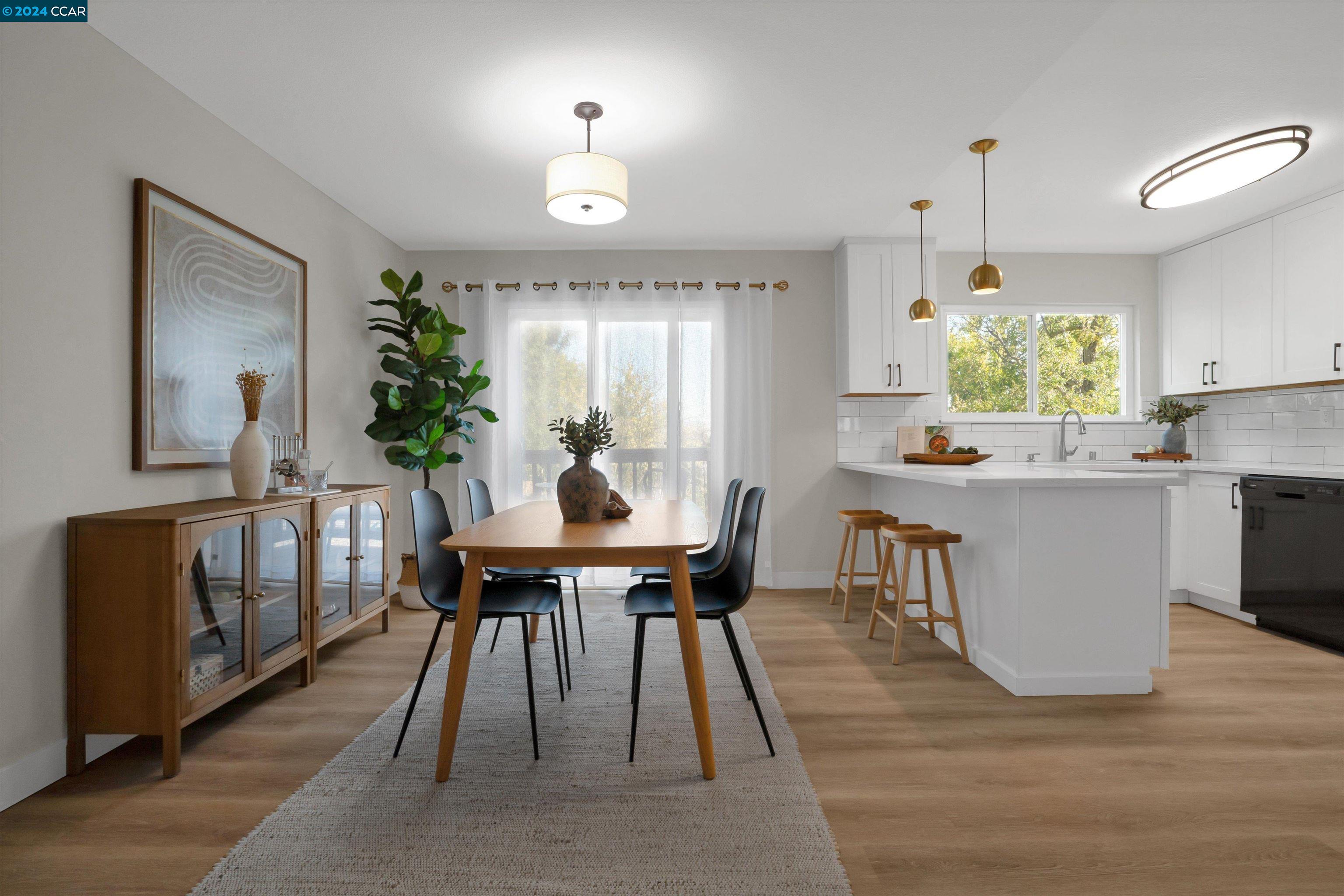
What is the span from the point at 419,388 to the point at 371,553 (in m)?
1.04

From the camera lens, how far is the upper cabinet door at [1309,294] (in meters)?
3.55

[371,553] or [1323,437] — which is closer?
[371,553]

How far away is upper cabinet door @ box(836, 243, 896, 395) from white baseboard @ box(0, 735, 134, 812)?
425cm

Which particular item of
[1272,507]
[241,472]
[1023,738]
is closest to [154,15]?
[241,472]

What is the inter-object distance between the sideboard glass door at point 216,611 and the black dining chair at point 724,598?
142 centimetres

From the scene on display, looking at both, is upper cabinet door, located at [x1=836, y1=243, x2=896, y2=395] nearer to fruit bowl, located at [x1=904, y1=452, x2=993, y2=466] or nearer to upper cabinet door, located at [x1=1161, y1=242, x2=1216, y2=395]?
fruit bowl, located at [x1=904, y1=452, x2=993, y2=466]

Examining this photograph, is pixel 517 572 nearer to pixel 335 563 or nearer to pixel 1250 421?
pixel 335 563

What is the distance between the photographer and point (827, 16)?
211 cm

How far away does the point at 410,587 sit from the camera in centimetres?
421

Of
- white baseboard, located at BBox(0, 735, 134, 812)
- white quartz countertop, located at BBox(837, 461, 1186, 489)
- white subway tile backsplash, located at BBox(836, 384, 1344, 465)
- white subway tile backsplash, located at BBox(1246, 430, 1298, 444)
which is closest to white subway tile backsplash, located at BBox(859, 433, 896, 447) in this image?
white subway tile backsplash, located at BBox(836, 384, 1344, 465)

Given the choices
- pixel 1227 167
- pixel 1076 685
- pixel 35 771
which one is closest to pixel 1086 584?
pixel 1076 685

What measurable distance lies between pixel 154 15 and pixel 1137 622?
4233 millimetres

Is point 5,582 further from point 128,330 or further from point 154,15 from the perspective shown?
point 154,15

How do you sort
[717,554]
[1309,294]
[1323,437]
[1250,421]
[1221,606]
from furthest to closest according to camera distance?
[1250,421], [1221,606], [1323,437], [1309,294], [717,554]
